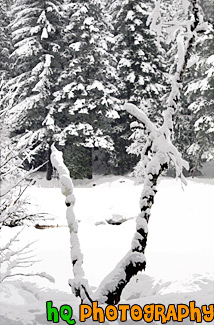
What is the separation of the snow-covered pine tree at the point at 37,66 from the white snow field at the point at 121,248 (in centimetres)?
753

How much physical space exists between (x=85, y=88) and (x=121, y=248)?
1308 centimetres

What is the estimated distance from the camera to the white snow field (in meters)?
5.57

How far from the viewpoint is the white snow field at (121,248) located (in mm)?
5566

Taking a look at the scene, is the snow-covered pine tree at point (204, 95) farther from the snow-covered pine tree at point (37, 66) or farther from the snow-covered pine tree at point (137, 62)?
the snow-covered pine tree at point (37, 66)

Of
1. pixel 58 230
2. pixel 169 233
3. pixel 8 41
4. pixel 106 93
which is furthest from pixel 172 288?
pixel 8 41

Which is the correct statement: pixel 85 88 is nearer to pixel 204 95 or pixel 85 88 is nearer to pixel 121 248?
pixel 204 95

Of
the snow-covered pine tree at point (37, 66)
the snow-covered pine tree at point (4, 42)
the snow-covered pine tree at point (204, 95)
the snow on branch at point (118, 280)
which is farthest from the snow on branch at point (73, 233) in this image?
the snow-covered pine tree at point (4, 42)

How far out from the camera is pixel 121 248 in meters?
9.61

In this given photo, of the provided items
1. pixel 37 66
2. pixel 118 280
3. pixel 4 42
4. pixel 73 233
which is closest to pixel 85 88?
pixel 37 66

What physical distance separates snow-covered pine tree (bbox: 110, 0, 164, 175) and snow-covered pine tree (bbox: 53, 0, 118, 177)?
3.00 feet

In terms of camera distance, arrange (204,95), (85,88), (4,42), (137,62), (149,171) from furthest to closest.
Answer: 1. (4,42)
2. (137,62)
3. (85,88)
4. (204,95)
5. (149,171)

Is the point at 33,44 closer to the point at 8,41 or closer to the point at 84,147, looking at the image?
the point at 8,41
